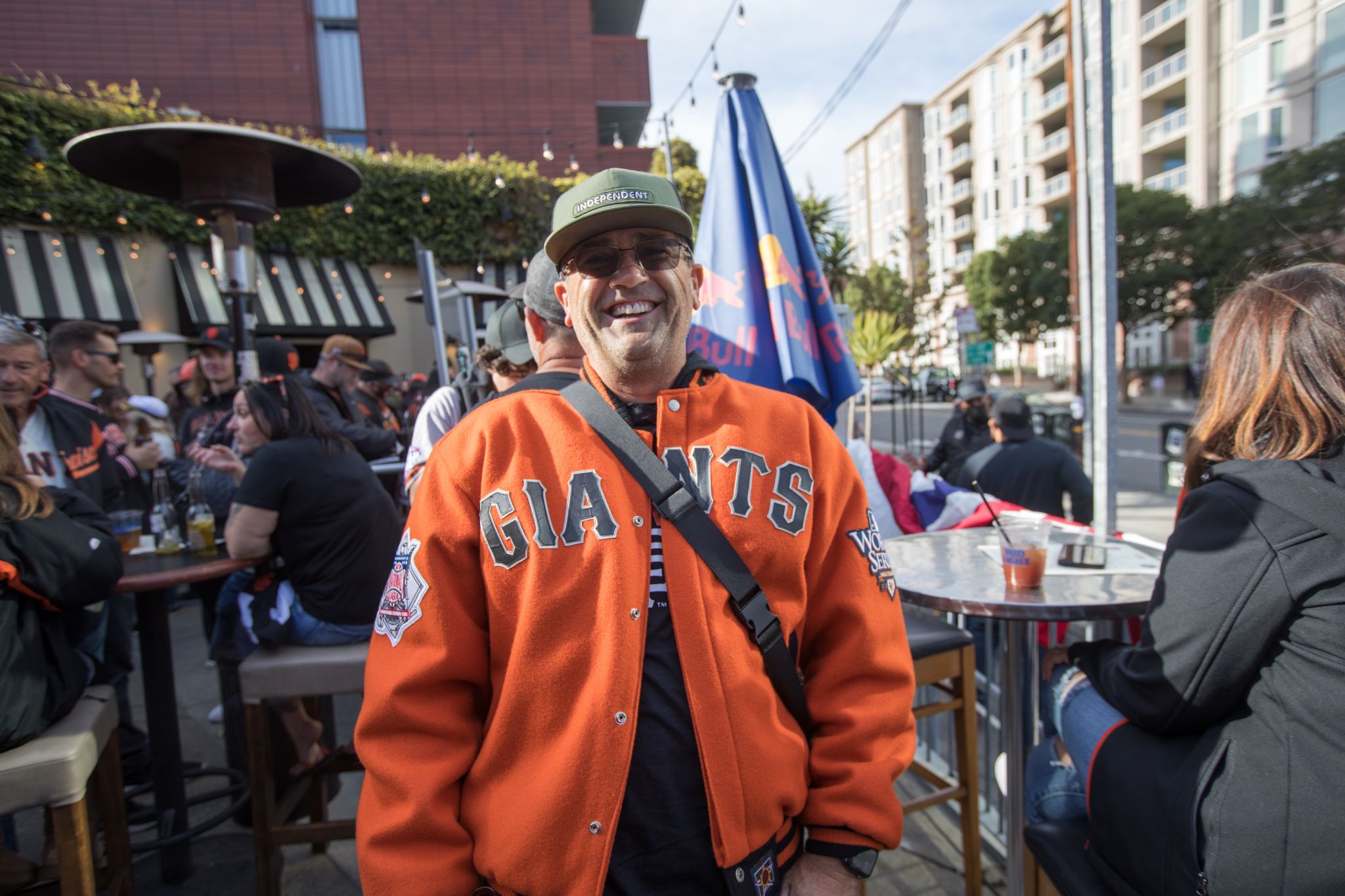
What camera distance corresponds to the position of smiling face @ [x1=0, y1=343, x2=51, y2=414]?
10.2 feet

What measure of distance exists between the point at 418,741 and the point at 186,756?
338 centimetres

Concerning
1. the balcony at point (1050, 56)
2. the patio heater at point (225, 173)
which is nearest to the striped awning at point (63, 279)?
the patio heater at point (225, 173)

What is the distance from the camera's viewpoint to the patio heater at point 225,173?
352 cm

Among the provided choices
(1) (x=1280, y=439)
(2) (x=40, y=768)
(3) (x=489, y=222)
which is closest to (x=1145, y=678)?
(1) (x=1280, y=439)

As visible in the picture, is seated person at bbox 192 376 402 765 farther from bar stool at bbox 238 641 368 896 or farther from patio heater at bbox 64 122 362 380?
patio heater at bbox 64 122 362 380

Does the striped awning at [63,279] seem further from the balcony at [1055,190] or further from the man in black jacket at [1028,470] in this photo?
the balcony at [1055,190]

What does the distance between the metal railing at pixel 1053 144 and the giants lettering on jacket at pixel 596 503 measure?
155 feet

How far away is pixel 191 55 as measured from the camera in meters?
A: 19.2

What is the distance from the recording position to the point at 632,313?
1.50m

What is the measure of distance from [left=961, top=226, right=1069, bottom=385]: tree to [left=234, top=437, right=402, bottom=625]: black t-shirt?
32454mm

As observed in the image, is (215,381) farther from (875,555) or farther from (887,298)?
(887,298)

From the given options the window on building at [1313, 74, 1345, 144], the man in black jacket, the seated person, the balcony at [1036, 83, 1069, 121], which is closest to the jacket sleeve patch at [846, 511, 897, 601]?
the seated person

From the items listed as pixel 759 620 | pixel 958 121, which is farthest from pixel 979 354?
pixel 958 121

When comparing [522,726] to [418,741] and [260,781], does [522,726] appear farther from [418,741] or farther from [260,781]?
[260,781]
